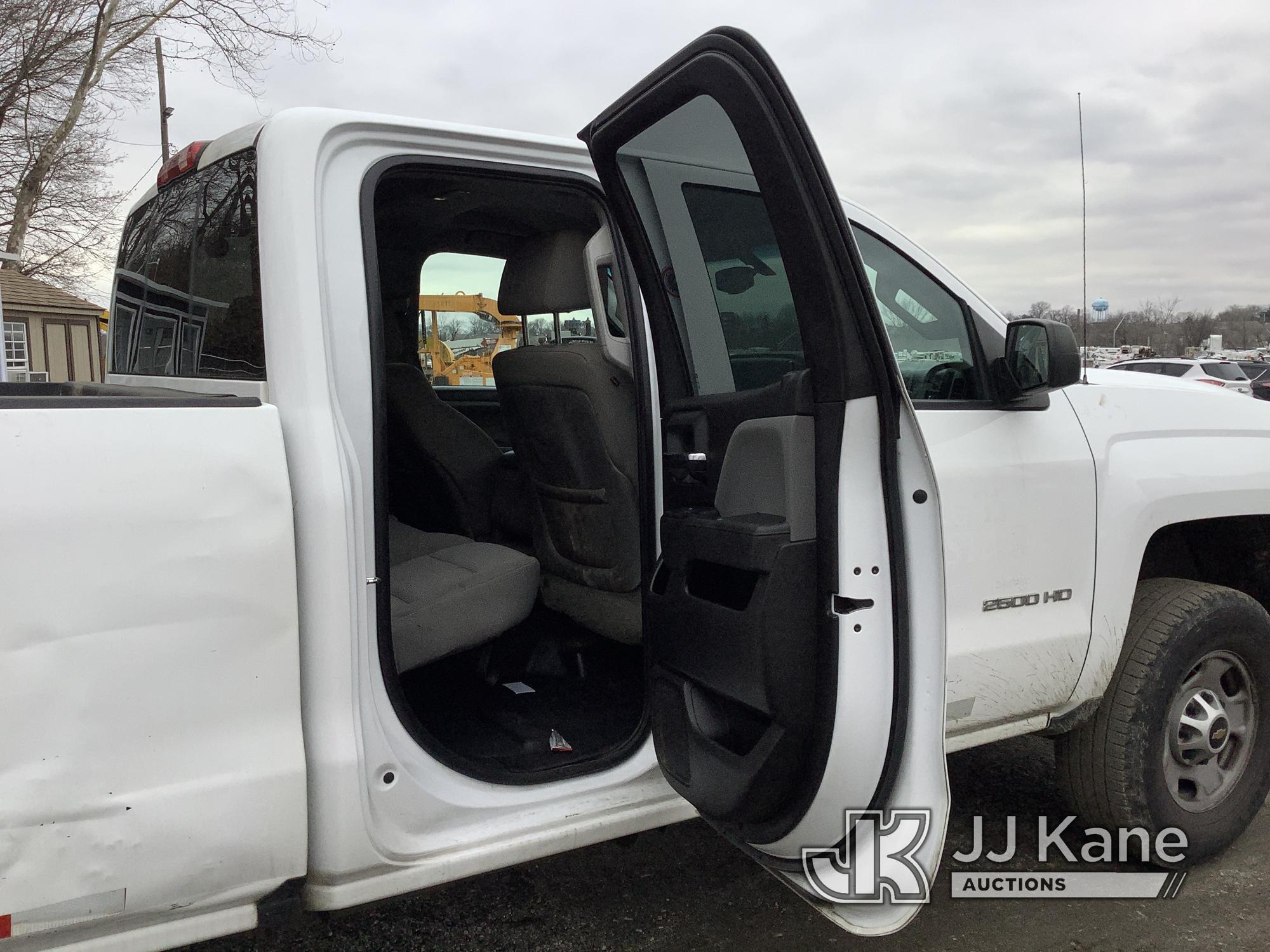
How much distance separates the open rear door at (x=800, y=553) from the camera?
1.84 meters

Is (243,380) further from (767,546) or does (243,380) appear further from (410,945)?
(410,945)

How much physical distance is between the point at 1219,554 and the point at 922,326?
1.48 metres

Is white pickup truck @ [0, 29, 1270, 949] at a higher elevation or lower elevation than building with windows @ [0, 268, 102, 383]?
lower

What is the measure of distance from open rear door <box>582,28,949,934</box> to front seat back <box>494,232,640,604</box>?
0.59 meters

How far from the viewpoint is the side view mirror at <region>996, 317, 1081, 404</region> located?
2.21 meters

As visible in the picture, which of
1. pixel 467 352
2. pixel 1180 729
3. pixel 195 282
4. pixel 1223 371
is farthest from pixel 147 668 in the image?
pixel 1223 371

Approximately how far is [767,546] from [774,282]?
1.86 feet

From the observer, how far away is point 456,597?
8.87 feet

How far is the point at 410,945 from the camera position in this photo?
2492 millimetres

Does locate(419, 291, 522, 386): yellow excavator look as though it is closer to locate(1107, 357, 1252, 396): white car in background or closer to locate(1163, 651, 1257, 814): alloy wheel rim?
locate(1163, 651, 1257, 814): alloy wheel rim

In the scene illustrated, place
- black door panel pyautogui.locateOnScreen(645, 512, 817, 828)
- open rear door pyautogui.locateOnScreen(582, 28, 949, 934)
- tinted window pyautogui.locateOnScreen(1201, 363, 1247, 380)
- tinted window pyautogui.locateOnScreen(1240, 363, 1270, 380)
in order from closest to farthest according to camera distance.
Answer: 1. open rear door pyautogui.locateOnScreen(582, 28, 949, 934)
2. black door panel pyautogui.locateOnScreen(645, 512, 817, 828)
3. tinted window pyautogui.locateOnScreen(1201, 363, 1247, 380)
4. tinted window pyautogui.locateOnScreen(1240, 363, 1270, 380)

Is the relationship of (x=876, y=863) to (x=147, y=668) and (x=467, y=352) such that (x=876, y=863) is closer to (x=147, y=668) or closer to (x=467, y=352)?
(x=147, y=668)

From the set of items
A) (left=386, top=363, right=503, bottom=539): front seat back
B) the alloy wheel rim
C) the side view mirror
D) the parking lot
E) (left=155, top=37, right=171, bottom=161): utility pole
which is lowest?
the parking lot

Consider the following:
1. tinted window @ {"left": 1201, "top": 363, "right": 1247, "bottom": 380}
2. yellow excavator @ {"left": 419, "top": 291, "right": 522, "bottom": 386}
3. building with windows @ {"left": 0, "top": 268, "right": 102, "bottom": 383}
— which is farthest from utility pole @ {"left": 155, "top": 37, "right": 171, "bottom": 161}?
tinted window @ {"left": 1201, "top": 363, "right": 1247, "bottom": 380}
